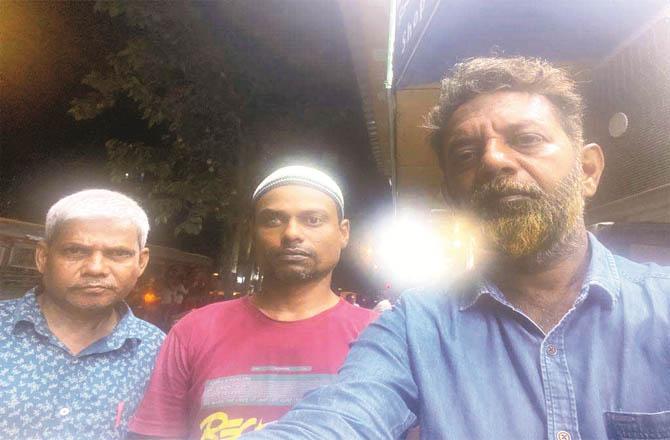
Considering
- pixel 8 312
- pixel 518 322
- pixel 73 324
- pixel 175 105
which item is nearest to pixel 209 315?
pixel 73 324

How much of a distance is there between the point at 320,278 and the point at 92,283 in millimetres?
1167

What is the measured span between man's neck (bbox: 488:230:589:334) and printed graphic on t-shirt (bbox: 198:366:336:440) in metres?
0.87

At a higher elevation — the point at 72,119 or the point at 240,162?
the point at 72,119

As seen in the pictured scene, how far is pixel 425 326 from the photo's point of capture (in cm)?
157

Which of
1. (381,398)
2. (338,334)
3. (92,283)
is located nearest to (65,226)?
(92,283)

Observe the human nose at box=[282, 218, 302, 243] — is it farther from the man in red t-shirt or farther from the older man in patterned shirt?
the older man in patterned shirt

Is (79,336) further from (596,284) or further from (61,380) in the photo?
(596,284)

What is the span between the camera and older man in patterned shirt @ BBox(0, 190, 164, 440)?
7.10 feet

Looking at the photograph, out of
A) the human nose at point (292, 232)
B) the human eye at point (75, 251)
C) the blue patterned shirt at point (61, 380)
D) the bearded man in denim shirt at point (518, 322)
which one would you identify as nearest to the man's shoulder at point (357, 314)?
the human nose at point (292, 232)

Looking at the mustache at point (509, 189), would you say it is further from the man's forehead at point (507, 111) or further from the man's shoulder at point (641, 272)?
the man's shoulder at point (641, 272)

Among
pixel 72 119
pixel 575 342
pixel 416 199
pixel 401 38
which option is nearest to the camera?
pixel 575 342

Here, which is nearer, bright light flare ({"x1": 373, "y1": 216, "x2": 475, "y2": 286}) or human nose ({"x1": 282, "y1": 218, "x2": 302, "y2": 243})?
human nose ({"x1": 282, "y1": 218, "x2": 302, "y2": 243})

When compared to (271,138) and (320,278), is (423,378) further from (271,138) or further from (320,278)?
(271,138)

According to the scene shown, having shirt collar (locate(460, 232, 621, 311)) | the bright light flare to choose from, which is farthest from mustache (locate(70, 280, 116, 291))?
the bright light flare
